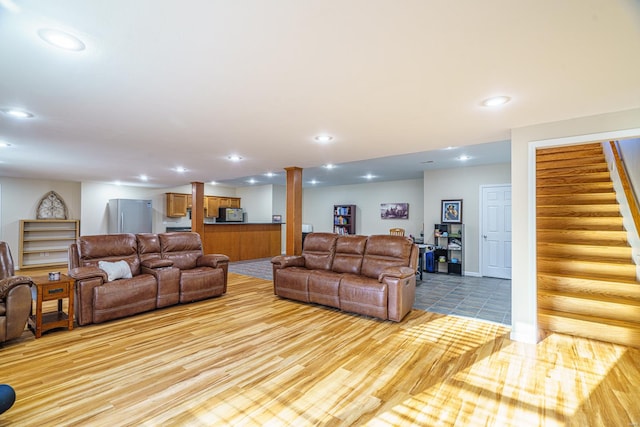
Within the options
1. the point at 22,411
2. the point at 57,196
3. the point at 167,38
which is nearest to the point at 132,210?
the point at 57,196

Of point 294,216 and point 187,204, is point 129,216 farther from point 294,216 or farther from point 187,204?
point 294,216

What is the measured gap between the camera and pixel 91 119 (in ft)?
9.56

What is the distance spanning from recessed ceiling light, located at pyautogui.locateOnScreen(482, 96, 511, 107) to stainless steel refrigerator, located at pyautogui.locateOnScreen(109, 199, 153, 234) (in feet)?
28.6

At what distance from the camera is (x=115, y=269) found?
12.5 feet

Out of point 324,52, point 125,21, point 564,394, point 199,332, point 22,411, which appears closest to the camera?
point 125,21

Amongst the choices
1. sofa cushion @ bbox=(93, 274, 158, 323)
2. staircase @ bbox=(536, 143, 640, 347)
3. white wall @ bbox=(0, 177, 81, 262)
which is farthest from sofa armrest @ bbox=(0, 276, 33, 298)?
white wall @ bbox=(0, 177, 81, 262)

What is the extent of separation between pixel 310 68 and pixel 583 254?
168 inches

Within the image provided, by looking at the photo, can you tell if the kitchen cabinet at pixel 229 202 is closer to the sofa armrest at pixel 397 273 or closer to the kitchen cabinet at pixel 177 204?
the kitchen cabinet at pixel 177 204

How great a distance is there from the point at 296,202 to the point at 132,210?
217 inches

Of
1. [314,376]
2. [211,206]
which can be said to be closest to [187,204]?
[211,206]

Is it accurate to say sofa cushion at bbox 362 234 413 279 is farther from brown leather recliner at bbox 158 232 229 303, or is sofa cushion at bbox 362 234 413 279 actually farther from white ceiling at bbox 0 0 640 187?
brown leather recliner at bbox 158 232 229 303

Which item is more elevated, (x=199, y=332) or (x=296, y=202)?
(x=296, y=202)

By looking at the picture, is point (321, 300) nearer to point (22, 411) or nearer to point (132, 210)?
point (22, 411)

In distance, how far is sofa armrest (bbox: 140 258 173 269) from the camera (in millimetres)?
4234
